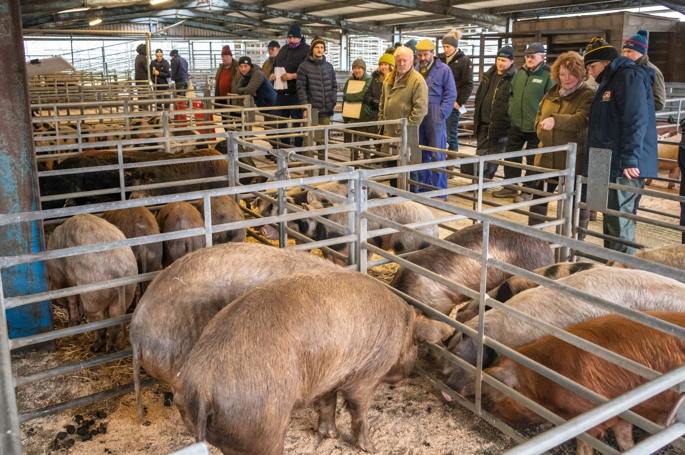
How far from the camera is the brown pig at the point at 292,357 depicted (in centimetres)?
248

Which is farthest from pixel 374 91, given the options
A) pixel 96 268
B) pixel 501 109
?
pixel 96 268

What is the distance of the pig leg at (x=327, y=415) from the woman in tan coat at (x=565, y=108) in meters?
3.41

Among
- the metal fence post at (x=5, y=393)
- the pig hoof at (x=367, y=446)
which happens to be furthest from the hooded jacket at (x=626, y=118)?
the metal fence post at (x=5, y=393)

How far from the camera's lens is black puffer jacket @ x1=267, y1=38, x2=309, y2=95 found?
9812 millimetres

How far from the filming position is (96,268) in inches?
161

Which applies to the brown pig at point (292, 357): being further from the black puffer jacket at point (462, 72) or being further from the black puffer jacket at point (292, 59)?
the black puffer jacket at point (292, 59)

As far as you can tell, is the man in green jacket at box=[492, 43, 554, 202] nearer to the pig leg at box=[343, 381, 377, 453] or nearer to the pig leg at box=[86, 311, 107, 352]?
the pig leg at box=[343, 381, 377, 453]

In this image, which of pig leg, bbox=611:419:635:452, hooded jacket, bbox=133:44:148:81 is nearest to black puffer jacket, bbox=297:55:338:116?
pig leg, bbox=611:419:635:452

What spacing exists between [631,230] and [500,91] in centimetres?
352

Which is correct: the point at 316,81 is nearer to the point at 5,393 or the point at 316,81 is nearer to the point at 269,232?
the point at 269,232

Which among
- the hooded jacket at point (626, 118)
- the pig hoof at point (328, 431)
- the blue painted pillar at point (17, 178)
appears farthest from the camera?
the hooded jacket at point (626, 118)

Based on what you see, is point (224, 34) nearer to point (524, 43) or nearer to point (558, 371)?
point (524, 43)

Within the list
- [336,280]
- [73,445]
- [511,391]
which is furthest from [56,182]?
[511,391]

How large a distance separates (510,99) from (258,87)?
435 cm
